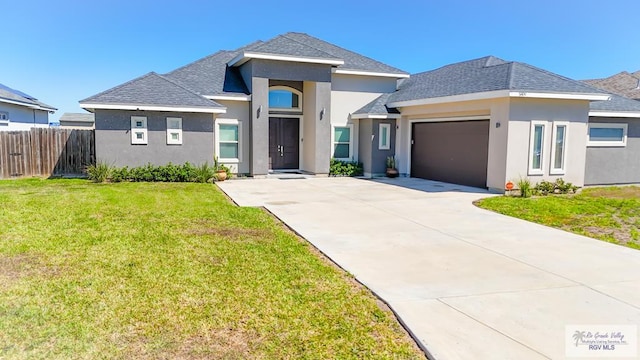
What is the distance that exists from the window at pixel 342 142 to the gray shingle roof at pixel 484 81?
251cm

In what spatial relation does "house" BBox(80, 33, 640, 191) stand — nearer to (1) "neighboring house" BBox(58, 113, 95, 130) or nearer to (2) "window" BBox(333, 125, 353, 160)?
(2) "window" BBox(333, 125, 353, 160)

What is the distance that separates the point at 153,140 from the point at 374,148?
9282 millimetres

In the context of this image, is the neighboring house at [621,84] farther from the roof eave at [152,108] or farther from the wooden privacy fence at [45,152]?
the wooden privacy fence at [45,152]

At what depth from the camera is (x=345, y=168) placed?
63.7 ft

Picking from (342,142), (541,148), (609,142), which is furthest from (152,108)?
(609,142)

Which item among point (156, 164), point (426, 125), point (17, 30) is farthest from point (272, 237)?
point (17, 30)

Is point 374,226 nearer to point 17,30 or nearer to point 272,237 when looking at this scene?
point 272,237

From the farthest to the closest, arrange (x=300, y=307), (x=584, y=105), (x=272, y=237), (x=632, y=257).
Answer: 1. (x=584, y=105)
2. (x=272, y=237)
3. (x=632, y=257)
4. (x=300, y=307)

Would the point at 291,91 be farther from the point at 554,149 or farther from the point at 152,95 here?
the point at 554,149

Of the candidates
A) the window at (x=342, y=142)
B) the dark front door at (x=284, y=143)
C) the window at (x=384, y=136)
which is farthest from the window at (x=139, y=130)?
the window at (x=384, y=136)

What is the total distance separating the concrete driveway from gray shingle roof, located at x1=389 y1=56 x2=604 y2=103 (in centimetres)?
531

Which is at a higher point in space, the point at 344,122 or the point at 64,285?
the point at 344,122

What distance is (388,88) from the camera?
20.8 metres

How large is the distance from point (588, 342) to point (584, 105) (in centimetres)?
1294
